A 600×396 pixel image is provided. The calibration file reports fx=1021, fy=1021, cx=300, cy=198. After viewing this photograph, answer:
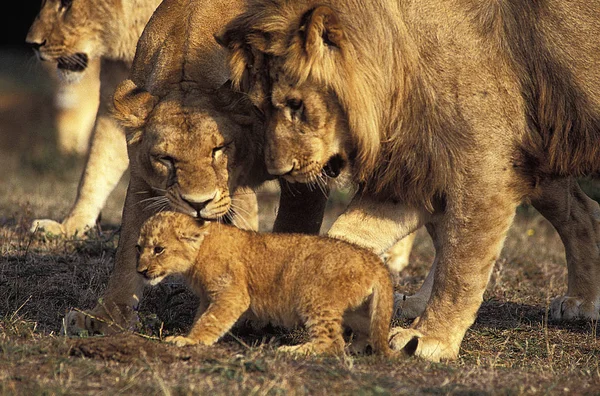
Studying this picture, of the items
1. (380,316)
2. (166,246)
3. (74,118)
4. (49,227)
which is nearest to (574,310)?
(380,316)

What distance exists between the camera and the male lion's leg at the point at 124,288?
14.8ft

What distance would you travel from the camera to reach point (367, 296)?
4.05 metres

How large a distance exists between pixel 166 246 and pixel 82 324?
0.72 metres

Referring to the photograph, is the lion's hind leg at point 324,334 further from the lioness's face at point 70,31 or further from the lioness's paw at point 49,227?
the lioness's face at point 70,31

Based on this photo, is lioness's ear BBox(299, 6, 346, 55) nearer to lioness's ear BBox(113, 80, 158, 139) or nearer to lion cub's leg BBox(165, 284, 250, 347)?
lioness's ear BBox(113, 80, 158, 139)

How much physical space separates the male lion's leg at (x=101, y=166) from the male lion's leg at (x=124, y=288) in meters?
2.61

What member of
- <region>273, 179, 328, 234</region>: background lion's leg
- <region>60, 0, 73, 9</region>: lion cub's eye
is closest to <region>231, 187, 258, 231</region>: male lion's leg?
<region>273, 179, 328, 234</region>: background lion's leg

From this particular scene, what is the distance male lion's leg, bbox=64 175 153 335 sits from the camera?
450 cm

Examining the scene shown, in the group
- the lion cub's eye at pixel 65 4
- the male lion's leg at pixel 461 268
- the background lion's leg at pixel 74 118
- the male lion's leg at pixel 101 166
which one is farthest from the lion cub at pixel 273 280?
the background lion's leg at pixel 74 118

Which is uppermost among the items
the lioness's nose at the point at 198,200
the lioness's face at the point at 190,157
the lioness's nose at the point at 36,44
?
the lioness's nose at the point at 36,44

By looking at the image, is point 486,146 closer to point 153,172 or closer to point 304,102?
point 304,102

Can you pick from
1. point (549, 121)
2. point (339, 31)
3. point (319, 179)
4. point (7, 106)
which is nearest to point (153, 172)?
point (319, 179)

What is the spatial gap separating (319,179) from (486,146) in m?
0.75

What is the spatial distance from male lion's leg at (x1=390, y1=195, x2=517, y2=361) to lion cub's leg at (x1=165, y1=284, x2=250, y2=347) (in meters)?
0.76
